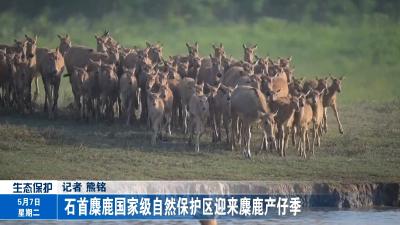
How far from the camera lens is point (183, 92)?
1036 inches

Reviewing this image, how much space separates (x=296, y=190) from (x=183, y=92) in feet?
20.3

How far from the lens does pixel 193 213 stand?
65.1ft

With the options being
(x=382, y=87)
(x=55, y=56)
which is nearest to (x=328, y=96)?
(x=55, y=56)

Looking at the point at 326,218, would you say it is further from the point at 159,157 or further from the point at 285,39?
the point at 285,39

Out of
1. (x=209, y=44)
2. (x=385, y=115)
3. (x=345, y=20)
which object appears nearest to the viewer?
(x=385, y=115)

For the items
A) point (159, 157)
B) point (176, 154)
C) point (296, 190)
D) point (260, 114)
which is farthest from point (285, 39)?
point (296, 190)

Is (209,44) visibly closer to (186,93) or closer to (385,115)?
(385,115)

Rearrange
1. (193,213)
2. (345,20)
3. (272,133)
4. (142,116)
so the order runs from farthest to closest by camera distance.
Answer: (345,20), (142,116), (272,133), (193,213)

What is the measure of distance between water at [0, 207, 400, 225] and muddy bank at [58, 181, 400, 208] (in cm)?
29

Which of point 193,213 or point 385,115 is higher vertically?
point 385,115

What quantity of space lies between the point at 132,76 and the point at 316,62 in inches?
843

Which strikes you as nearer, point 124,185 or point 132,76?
point 124,185
